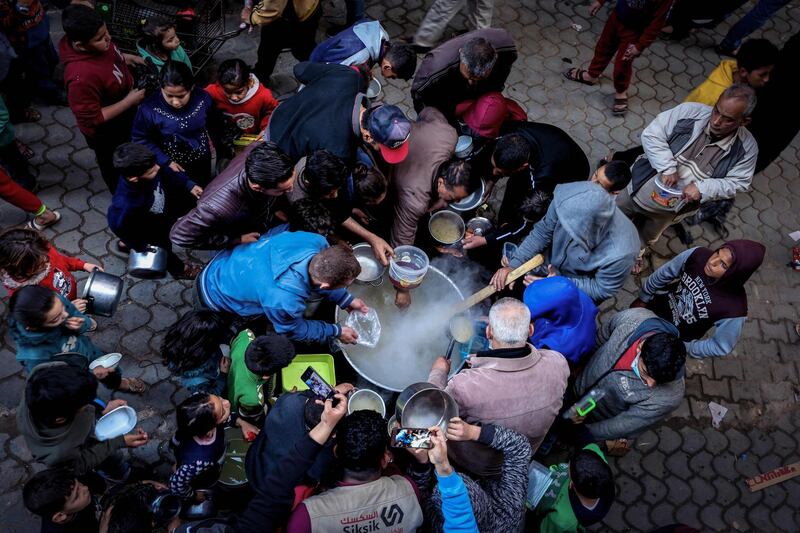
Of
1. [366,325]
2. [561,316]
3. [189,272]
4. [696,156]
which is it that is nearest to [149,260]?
[189,272]

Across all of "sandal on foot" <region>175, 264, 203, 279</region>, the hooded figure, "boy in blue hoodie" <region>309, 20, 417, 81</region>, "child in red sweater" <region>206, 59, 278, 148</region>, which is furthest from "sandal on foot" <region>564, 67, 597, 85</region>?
"sandal on foot" <region>175, 264, 203, 279</region>

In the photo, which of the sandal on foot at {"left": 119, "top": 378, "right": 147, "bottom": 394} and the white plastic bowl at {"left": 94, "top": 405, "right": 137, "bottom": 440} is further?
the sandal on foot at {"left": 119, "top": 378, "right": 147, "bottom": 394}

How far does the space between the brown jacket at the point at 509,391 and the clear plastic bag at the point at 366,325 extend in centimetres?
109

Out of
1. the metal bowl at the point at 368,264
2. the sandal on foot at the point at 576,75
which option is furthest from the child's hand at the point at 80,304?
the sandal on foot at the point at 576,75

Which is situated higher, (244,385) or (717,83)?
(717,83)

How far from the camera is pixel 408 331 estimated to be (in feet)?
14.8

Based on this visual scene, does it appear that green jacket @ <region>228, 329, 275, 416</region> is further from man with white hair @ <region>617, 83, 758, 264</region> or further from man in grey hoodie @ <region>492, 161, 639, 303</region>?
man with white hair @ <region>617, 83, 758, 264</region>

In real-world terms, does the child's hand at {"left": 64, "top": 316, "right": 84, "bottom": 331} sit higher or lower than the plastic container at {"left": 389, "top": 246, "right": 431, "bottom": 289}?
lower

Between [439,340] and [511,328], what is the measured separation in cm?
117

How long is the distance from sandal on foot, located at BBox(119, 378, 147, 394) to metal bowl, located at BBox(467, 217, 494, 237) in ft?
10.2

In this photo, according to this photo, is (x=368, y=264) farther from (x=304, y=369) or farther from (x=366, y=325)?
(x=304, y=369)

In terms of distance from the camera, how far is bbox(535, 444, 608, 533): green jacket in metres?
3.53

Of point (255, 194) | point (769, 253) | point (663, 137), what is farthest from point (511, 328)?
point (769, 253)

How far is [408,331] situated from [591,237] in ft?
5.30
